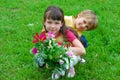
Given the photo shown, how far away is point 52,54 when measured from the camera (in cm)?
424

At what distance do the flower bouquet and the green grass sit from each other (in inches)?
10.6

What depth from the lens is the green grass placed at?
4930 millimetres

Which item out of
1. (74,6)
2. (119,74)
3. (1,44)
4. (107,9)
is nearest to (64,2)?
(74,6)

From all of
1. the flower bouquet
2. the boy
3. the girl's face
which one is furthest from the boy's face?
the flower bouquet

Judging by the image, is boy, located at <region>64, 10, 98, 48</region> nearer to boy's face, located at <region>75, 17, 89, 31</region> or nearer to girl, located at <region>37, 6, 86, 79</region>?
boy's face, located at <region>75, 17, 89, 31</region>

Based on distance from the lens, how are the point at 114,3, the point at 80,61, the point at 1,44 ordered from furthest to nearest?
1. the point at 114,3
2. the point at 1,44
3. the point at 80,61

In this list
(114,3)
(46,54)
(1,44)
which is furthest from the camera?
(114,3)

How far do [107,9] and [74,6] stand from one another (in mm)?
710

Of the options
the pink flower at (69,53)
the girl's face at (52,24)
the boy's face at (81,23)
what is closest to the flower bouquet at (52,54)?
the pink flower at (69,53)

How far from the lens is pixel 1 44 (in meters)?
5.74

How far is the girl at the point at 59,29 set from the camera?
177 inches

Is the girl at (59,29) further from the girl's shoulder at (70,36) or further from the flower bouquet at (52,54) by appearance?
the flower bouquet at (52,54)

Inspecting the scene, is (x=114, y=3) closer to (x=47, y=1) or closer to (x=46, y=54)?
(x=47, y=1)

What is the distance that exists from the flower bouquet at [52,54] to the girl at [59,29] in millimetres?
192
